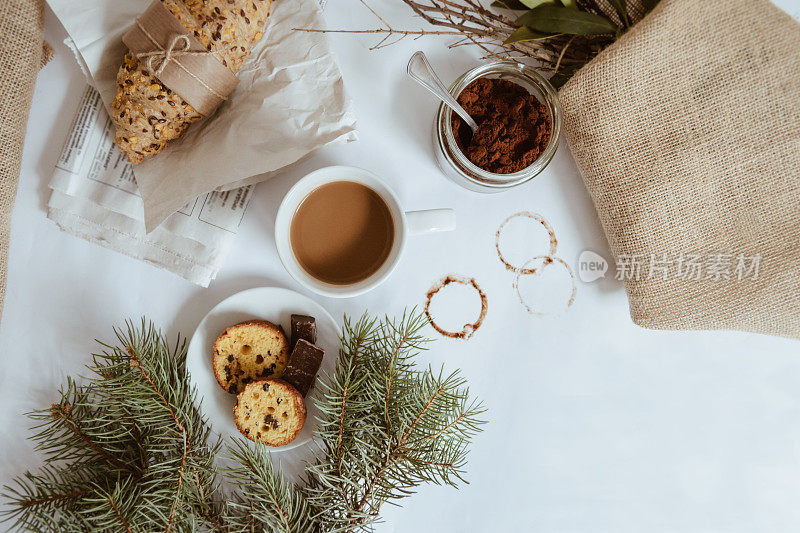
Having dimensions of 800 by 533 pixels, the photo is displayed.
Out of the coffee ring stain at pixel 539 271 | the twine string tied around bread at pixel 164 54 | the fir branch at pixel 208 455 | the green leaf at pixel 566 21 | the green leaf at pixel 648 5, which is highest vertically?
the green leaf at pixel 648 5

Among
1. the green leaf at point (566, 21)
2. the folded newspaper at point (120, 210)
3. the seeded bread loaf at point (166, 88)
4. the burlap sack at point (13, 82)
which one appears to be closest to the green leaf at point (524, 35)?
the green leaf at point (566, 21)

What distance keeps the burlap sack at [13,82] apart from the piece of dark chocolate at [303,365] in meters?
0.52

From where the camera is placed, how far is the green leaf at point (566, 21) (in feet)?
2.81

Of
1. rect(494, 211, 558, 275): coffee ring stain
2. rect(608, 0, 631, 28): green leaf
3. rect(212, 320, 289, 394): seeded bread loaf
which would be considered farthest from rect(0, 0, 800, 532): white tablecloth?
rect(608, 0, 631, 28): green leaf

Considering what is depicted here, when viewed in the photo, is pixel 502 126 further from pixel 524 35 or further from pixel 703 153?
pixel 703 153

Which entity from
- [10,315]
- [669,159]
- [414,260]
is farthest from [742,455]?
[10,315]

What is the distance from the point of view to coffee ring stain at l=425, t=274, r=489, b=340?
38.7 inches

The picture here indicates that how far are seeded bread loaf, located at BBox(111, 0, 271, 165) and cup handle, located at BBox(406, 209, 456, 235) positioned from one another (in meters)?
0.39

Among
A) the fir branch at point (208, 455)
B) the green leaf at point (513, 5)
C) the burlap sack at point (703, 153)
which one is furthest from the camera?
the green leaf at point (513, 5)

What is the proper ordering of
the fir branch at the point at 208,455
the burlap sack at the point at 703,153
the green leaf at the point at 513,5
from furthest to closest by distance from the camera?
the green leaf at the point at 513,5 < the burlap sack at the point at 703,153 < the fir branch at the point at 208,455

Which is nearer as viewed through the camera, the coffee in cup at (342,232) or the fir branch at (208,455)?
the fir branch at (208,455)

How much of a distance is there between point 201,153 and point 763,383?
114cm

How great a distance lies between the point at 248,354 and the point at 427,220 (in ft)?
1.25

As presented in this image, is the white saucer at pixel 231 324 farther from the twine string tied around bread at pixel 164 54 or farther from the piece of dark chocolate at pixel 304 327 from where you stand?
the twine string tied around bread at pixel 164 54
